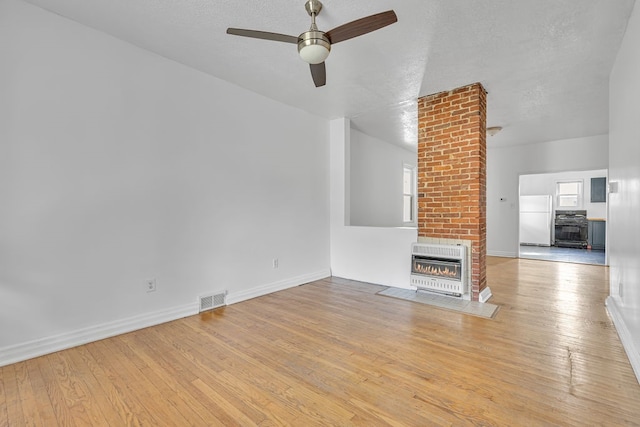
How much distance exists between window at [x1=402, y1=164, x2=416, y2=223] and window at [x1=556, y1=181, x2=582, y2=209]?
5.09 meters

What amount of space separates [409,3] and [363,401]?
8.66 ft

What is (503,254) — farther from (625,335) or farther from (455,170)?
(625,335)

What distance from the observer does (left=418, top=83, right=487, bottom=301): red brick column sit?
135 inches

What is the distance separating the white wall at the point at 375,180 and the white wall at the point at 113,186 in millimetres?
2243

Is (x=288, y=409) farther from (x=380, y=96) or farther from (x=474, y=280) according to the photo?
(x=380, y=96)

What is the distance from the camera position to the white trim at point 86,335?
2143mm

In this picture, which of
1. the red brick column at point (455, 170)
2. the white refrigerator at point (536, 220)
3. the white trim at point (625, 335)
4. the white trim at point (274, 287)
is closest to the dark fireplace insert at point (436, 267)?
the red brick column at point (455, 170)

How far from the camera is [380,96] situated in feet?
12.7

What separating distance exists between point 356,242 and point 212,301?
222 centimetres

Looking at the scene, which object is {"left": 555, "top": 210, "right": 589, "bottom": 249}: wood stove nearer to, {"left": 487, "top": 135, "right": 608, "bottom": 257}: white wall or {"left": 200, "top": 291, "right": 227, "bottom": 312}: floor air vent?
{"left": 487, "top": 135, "right": 608, "bottom": 257}: white wall

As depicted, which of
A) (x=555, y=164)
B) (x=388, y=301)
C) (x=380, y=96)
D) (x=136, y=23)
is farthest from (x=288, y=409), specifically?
(x=555, y=164)

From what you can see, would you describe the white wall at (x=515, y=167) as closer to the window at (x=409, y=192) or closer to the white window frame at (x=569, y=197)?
the window at (x=409, y=192)

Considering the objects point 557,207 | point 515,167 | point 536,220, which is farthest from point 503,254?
point 557,207

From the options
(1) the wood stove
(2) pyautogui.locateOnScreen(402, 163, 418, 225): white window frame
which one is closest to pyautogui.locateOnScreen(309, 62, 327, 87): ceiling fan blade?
(2) pyautogui.locateOnScreen(402, 163, 418, 225): white window frame
